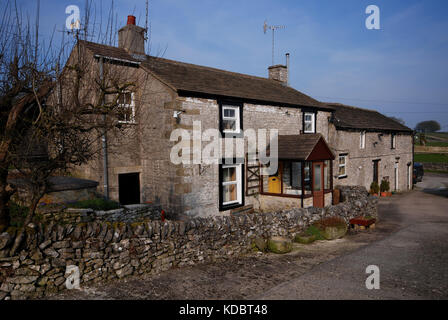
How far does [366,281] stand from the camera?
7.16 meters

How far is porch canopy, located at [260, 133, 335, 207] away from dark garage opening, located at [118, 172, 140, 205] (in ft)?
18.0

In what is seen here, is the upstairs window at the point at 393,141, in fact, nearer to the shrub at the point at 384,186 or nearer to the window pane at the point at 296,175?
the shrub at the point at 384,186

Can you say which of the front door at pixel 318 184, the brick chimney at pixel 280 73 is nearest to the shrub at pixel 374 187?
the front door at pixel 318 184

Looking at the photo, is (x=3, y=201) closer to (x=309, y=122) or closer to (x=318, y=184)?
(x=318, y=184)

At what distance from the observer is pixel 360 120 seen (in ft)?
74.8

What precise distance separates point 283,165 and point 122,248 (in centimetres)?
992

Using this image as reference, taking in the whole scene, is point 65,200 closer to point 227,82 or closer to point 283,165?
point 227,82

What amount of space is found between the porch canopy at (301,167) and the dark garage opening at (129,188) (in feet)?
18.0

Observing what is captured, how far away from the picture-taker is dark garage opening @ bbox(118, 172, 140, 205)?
12.5m

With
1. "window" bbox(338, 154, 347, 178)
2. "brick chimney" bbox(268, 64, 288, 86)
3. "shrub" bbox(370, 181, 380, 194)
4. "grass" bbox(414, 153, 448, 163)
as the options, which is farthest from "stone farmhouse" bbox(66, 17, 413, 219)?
"grass" bbox(414, 153, 448, 163)

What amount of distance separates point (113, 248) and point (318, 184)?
10.7 m

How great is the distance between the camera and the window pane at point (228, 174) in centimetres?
1294

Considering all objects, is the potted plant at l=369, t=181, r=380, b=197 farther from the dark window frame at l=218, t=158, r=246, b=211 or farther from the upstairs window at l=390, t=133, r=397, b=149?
the dark window frame at l=218, t=158, r=246, b=211
